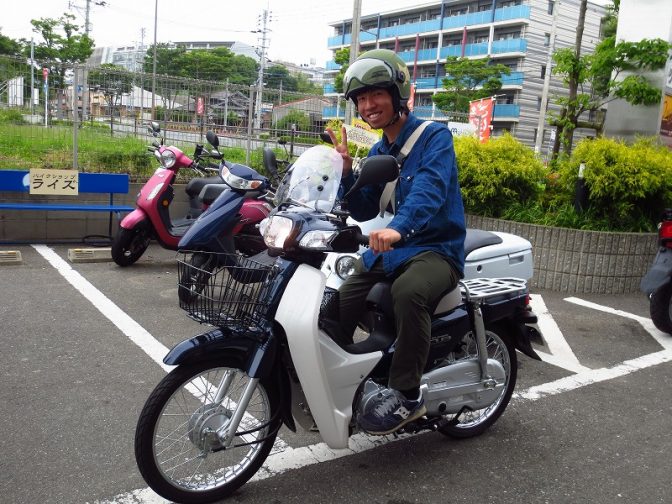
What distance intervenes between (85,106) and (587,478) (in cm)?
801

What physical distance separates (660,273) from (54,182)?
7.04 meters

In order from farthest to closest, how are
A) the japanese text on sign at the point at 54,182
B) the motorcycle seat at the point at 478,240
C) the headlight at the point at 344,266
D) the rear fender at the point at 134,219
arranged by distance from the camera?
1. the japanese text on sign at the point at 54,182
2. the rear fender at the point at 134,219
3. the headlight at the point at 344,266
4. the motorcycle seat at the point at 478,240

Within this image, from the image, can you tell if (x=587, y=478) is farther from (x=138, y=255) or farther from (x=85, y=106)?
(x=85, y=106)

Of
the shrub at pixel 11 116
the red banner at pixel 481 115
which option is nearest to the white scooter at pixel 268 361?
the shrub at pixel 11 116

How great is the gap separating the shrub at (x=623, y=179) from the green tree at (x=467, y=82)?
3622 centimetres

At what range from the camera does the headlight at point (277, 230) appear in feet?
8.59

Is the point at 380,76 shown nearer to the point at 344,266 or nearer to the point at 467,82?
the point at 344,266

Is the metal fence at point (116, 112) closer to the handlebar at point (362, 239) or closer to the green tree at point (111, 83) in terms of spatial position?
the green tree at point (111, 83)

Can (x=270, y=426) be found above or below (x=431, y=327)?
below

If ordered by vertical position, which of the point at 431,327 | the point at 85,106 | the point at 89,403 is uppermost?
the point at 85,106

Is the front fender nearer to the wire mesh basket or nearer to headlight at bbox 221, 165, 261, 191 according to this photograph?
headlight at bbox 221, 165, 261, 191

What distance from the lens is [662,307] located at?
5.75 meters

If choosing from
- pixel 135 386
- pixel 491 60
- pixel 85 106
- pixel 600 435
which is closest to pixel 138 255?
pixel 85 106

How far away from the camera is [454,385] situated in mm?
3246
